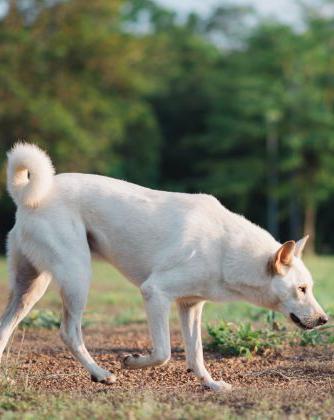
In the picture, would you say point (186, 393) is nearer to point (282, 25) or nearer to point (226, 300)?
point (226, 300)

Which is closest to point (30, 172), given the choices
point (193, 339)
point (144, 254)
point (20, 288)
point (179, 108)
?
point (20, 288)

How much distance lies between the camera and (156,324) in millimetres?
5316

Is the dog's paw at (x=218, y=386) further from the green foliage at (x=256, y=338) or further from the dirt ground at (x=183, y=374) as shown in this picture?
the green foliage at (x=256, y=338)

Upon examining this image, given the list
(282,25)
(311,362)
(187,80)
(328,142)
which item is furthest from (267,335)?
(187,80)

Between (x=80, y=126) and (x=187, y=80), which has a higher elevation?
(x=187, y=80)

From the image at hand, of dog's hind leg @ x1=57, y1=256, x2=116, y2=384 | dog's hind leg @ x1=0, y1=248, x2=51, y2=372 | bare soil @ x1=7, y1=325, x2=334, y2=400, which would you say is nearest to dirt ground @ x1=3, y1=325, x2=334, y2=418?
bare soil @ x1=7, y1=325, x2=334, y2=400

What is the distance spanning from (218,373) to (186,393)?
119 cm

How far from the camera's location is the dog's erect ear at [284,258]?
537 cm

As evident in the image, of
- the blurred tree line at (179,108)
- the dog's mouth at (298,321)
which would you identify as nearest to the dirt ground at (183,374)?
the dog's mouth at (298,321)

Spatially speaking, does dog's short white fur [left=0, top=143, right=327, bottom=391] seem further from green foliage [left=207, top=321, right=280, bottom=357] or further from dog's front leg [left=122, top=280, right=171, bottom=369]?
green foliage [left=207, top=321, right=280, bottom=357]

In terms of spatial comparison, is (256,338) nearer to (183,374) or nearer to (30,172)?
(183,374)

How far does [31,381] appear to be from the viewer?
17.8ft

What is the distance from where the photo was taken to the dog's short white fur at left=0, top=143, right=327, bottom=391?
5.38 metres

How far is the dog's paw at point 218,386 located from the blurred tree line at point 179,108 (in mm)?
23327
